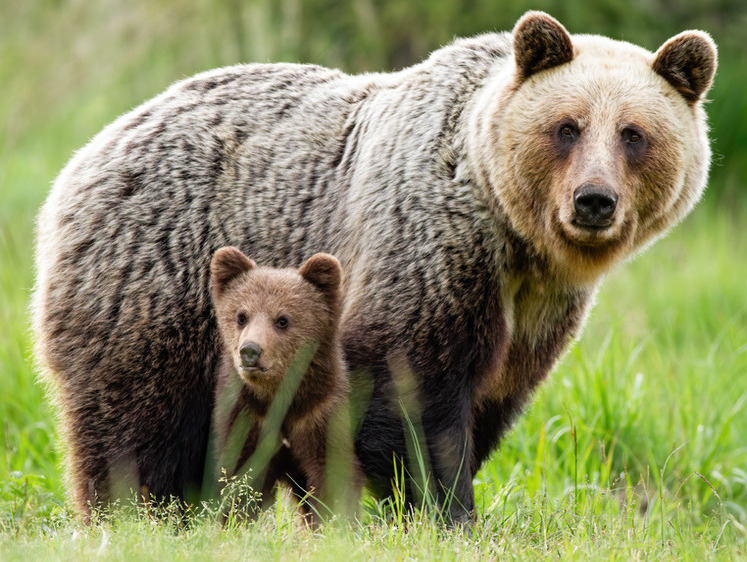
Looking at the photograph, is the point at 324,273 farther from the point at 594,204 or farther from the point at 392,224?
the point at 594,204

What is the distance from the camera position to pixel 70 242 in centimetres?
555

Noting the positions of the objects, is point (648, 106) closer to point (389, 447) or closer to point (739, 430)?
point (389, 447)

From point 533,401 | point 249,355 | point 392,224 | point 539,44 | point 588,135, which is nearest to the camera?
point 249,355

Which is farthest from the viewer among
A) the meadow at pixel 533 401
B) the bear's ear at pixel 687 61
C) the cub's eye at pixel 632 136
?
the bear's ear at pixel 687 61

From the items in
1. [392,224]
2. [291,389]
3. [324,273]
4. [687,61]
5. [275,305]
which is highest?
[687,61]

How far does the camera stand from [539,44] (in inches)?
202

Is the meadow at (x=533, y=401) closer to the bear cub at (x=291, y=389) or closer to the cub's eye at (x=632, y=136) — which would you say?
the bear cub at (x=291, y=389)

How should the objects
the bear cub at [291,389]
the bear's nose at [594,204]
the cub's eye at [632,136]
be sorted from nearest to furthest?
1. the bear's nose at [594,204]
2. the bear cub at [291,389]
3. the cub's eye at [632,136]

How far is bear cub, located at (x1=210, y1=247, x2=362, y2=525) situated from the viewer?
4.91m

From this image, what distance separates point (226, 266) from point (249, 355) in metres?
0.60

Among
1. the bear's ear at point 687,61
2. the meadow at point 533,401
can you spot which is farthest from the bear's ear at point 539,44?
the meadow at point 533,401

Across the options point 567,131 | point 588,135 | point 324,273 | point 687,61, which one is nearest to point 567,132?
point 567,131

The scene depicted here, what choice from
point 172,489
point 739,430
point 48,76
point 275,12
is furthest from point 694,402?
point 48,76

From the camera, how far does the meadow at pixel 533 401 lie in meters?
4.51
